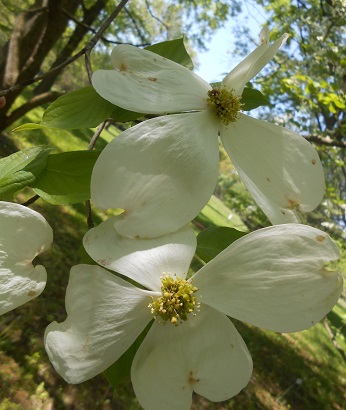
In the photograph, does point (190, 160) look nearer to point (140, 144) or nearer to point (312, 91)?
point (140, 144)

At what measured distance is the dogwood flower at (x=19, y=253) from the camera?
42 centimetres

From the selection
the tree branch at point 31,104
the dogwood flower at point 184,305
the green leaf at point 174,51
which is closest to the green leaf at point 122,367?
the dogwood flower at point 184,305

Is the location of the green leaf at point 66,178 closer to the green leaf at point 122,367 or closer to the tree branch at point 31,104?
the green leaf at point 122,367

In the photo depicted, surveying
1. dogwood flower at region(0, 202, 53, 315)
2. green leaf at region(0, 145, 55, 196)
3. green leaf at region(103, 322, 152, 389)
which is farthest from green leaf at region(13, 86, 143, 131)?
green leaf at region(103, 322, 152, 389)

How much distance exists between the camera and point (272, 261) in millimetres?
419

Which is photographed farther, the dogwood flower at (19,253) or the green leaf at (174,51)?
the green leaf at (174,51)

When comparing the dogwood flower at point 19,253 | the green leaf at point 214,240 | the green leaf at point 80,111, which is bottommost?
the dogwood flower at point 19,253

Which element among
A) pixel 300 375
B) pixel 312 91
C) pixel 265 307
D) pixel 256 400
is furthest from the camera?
pixel 300 375

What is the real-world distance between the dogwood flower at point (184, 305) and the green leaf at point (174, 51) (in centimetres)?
31

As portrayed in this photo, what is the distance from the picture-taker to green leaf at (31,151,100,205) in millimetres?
519

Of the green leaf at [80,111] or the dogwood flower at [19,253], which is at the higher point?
the green leaf at [80,111]

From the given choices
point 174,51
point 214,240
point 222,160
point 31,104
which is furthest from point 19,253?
point 222,160

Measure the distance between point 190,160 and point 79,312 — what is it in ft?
0.65

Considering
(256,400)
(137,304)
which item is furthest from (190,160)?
(256,400)
